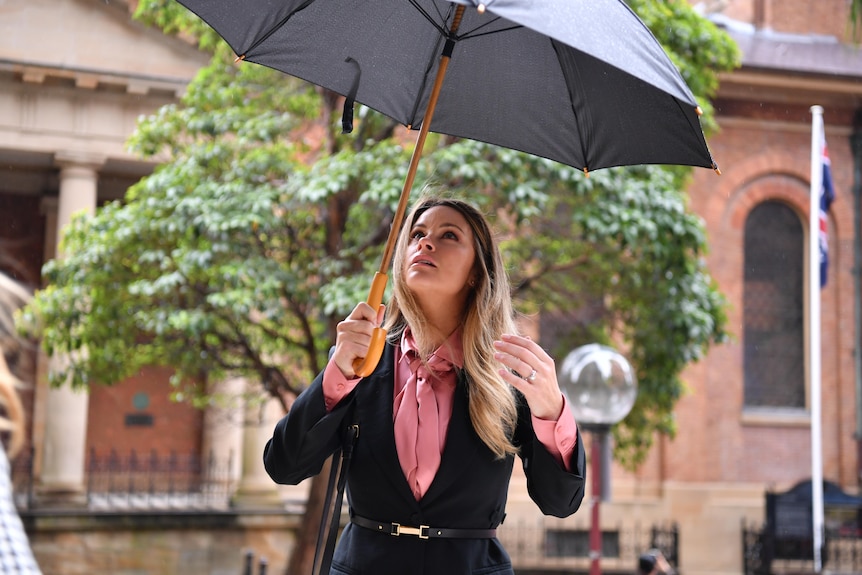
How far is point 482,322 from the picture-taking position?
3.61 m

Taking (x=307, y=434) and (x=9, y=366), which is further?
(x=307, y=434)

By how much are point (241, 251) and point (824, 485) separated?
15478 mm

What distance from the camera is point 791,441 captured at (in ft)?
80.0

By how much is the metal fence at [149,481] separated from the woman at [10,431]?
62.2 feet

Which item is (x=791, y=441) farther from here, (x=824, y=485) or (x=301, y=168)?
(x=301, y=168)

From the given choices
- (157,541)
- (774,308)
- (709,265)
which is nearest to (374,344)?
(157,541)

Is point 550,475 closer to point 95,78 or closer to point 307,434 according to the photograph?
point 307,434

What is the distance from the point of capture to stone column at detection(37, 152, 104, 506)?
2016 centimetres

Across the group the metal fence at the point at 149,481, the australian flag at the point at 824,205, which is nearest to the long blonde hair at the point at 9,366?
the australian flag at the point at 824,205

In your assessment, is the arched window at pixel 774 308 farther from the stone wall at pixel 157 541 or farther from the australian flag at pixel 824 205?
the stone wall at pixel 157 541

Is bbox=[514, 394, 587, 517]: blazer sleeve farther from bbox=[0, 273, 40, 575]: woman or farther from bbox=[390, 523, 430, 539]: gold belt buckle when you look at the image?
bbox=[0, 273, 40, 575]: woman

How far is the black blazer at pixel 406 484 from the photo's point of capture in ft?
11.0

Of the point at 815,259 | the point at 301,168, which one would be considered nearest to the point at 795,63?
the point at 815,259

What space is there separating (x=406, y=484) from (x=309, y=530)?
10.6 metres
